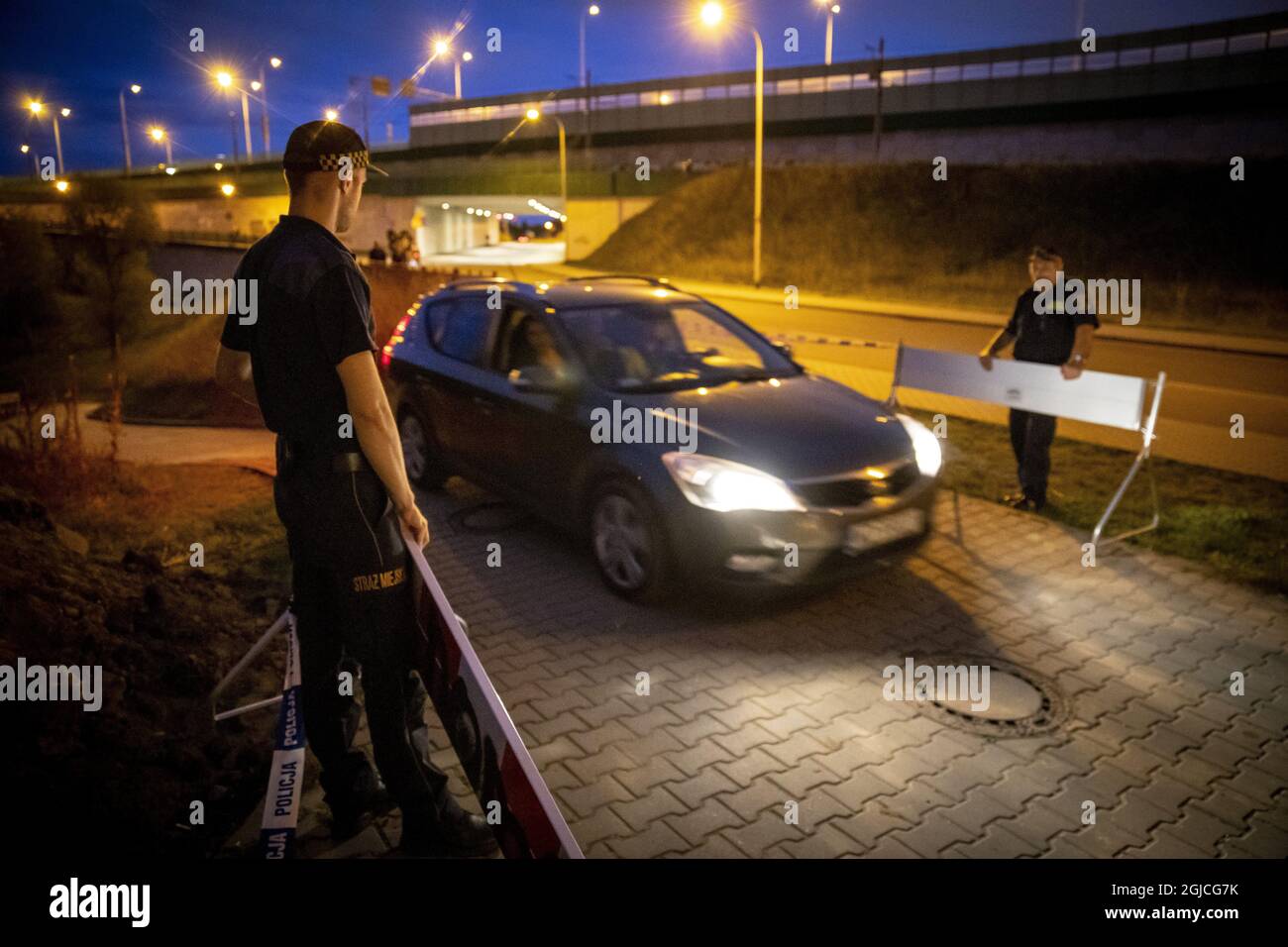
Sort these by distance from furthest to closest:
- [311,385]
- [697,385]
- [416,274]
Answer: [416,274], [697,385], [311,385]

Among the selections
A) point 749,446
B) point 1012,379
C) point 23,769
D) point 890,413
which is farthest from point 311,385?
point 1012,379

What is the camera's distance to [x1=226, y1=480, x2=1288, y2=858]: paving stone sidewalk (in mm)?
3381

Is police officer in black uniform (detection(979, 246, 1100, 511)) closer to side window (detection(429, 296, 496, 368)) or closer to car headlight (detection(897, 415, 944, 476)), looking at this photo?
car headlight (detection(897, 415, 944, 476))

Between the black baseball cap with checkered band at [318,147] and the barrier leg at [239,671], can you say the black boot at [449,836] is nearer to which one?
the barrier leg at [239,671]

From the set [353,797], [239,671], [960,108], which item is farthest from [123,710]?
[960,108]

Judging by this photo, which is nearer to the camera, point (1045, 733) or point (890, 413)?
point (1045, 733)

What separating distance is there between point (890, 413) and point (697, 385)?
1232 mm

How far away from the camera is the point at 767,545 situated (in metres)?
4.73

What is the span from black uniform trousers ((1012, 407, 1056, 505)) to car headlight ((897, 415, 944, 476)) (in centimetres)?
171

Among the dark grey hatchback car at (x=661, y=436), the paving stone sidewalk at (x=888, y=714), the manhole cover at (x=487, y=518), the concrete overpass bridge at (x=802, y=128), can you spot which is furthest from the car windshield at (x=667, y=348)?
the concrete overpass bridge at (x=802, y=128)

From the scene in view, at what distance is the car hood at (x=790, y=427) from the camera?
490cm

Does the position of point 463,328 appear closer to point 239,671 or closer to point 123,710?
point 239,671

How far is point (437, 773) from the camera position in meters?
3.06
